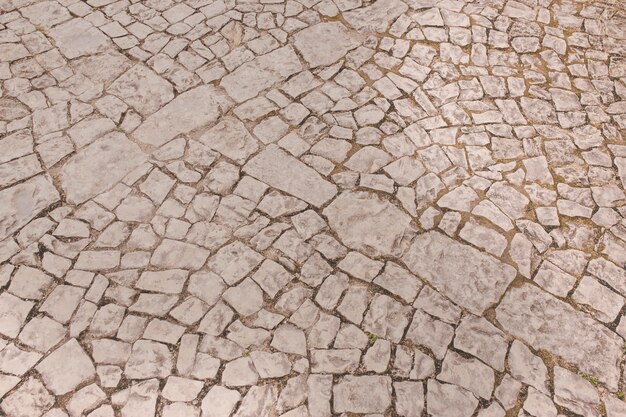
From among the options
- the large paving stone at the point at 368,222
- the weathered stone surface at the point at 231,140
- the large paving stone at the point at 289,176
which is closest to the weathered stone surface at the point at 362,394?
the large paving stone at the point at 368,222

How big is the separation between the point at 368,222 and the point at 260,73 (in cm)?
212

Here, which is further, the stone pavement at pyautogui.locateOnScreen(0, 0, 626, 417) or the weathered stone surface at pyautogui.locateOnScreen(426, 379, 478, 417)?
the stone pavement at pyautogui.locateOnScreen(0, 0, 626, 417)

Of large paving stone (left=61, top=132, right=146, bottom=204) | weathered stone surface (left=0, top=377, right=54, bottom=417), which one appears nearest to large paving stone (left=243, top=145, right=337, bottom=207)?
large paving stone (left=61, top=132, right=146, bottom=204)

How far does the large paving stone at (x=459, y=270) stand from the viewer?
401cm

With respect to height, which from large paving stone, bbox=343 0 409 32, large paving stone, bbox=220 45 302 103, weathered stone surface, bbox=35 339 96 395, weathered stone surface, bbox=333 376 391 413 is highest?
large paving stone, bbox=343 0 409 32

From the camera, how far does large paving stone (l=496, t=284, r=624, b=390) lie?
3.71m

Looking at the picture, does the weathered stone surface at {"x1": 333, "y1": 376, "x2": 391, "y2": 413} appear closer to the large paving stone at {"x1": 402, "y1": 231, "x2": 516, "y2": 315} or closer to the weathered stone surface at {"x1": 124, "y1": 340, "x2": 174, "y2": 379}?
the large paving stone at {"x1": 402, "y1": 231, "x2": 516, "y2": 315}

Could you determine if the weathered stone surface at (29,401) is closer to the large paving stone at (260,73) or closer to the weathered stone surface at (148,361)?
the weathered stone surface at (148,361)

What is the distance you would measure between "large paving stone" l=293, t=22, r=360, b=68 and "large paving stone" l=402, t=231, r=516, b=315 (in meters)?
2.38

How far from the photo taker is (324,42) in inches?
230

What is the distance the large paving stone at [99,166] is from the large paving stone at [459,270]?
2.56 m

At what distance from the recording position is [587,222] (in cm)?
443

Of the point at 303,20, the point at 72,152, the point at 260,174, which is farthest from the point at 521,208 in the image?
the point at 72,152

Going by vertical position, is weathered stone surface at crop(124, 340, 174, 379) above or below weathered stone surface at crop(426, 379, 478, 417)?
below
